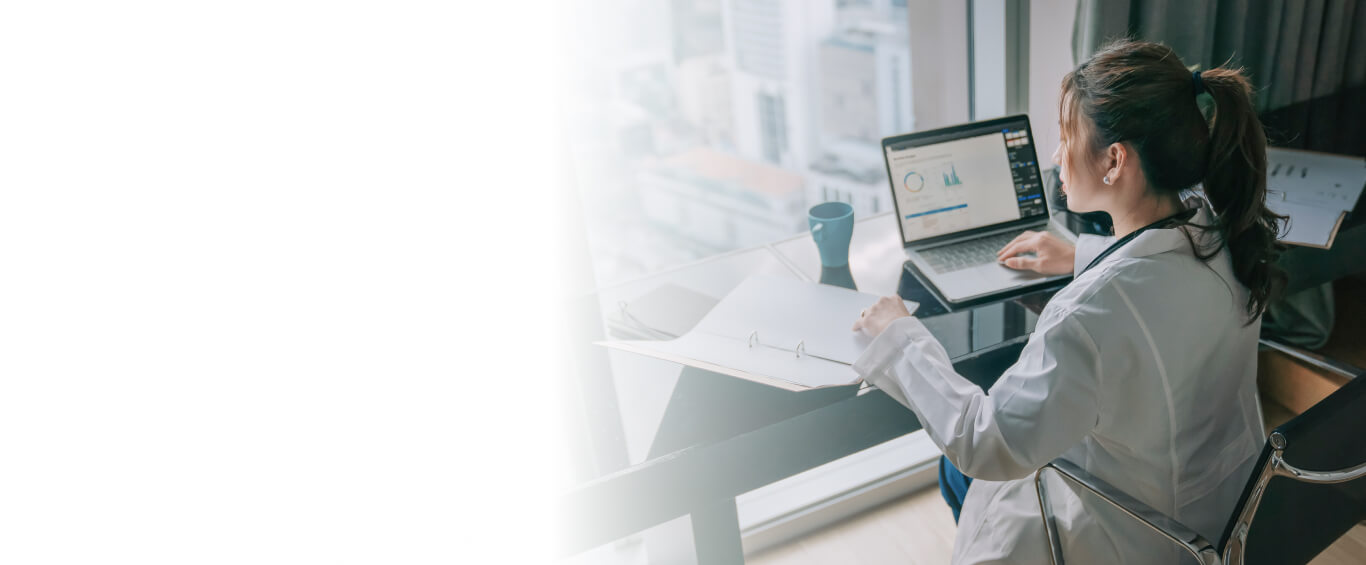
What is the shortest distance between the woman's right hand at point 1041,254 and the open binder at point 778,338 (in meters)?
0.23

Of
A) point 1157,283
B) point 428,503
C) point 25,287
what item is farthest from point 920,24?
point 25,287

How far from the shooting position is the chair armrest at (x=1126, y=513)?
96 cm

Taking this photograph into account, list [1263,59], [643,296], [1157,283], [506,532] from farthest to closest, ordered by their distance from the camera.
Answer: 1. [1263,59]
2. [643,296]
3. [506,532]
4. [1157,283]

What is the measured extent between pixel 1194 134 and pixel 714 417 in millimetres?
694

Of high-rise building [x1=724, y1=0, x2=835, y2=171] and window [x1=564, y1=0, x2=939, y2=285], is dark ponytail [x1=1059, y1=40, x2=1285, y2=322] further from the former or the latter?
high-rise building [x1=724, y1=0, x2=835, y2=171]

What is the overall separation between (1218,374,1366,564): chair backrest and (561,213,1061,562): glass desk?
15.4 inches

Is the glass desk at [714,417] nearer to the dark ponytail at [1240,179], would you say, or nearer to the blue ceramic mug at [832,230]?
the blue ceramic mug at [832,230]

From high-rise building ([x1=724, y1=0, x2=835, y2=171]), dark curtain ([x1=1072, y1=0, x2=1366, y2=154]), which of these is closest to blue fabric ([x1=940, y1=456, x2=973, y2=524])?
dark curtain ([x1=1072, y1=0, x2=1366, y2=154])

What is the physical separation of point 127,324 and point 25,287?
0.12m

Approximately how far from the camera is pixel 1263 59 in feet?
6.25

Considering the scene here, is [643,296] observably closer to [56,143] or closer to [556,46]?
[556,46]

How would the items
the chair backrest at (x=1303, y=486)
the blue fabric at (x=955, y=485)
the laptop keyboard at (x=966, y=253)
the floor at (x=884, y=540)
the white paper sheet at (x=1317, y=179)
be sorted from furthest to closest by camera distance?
the floor at (x=884, y=540)
the white paper sheet at (x=1317, y=179)
the laptop keyboard at (x=966, y=253)
the blue fabric at (x=955, y=485)
the chair backrest at (x=1303, y=486)

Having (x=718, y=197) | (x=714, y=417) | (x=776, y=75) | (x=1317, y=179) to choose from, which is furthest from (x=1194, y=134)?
(x=718, y=197)

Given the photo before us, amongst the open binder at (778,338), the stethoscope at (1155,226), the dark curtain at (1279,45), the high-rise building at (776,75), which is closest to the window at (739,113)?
the high-rise building at (776,75)
